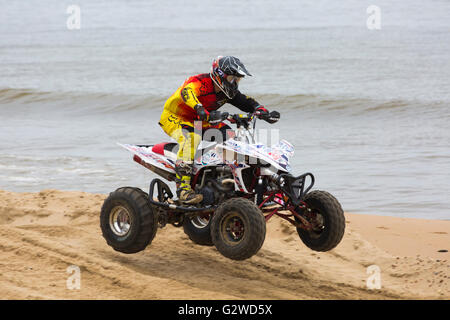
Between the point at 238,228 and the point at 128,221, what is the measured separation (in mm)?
1488

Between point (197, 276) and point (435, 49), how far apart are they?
3399 centimetres

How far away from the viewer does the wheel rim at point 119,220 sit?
771 centimetres

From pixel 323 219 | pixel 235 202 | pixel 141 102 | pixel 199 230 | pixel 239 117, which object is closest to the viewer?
pixel 235 202

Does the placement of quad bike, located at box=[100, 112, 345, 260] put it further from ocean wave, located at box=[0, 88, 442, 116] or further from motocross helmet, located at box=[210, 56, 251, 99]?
ocean wave, located at box=[0, 88, 442, 116]

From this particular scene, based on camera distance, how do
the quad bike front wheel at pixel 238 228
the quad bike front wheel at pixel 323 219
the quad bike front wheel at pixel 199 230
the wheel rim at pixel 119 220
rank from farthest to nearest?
the quad bike front wheel at pixel 199 230, the wheel rim at pixel 119 220, the quad bike front wheel at pixel 323 219, the quad bike front wheel at pixel 238 228

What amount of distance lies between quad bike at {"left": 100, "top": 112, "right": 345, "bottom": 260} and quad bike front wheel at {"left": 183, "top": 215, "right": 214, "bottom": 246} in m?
0.36

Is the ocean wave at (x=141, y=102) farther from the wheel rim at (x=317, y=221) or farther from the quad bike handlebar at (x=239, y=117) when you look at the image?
the wheel rim at (x=317, y=221)

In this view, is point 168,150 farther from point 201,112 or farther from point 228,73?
point 228,73

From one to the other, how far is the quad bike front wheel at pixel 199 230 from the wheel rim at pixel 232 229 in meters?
Result: 1.26

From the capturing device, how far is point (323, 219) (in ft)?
23.5

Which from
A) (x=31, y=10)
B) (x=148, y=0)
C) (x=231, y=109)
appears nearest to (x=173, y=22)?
(x=148, y=0)

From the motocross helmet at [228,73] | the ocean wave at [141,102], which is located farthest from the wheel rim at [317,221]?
the ocean wave at [141,102]

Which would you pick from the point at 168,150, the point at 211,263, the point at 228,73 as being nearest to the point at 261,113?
the point at 228,73

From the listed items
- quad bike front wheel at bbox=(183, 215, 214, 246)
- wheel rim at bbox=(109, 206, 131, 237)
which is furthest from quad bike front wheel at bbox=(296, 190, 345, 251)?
wheel rim at bbox=(109, 206, 131, 237)
